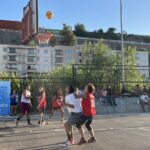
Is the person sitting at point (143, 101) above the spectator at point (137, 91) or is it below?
below

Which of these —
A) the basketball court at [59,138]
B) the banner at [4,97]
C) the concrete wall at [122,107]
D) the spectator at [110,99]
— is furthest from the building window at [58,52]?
the basketball court at [59,138]

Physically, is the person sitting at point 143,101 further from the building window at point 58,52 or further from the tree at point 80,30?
the tree at point 80,30

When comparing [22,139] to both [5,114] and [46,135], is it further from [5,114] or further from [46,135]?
[5,114]

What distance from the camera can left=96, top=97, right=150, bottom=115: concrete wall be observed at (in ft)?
84.3

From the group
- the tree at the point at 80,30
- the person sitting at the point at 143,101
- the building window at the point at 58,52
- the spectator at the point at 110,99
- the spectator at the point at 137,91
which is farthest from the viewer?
the tree at the point at 80,30

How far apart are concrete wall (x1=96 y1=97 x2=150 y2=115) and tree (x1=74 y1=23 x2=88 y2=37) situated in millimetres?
107394

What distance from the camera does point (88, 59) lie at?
61.4 metres

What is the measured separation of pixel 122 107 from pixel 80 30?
366 feet

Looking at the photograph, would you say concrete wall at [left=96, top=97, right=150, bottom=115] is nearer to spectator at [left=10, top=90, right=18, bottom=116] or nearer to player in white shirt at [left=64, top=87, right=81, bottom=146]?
spectator at [left=10, top=90, right=18, bottom=116]

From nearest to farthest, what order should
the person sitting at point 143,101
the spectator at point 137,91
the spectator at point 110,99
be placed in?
1. the spectator at point 110,99
2. the person sitting at point 143,101
3. the spectator at point 137,91

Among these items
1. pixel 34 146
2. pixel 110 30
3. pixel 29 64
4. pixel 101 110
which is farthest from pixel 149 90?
pixel 110 30

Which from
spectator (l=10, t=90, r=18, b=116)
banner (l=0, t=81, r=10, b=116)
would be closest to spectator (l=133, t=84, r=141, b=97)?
spectator (l=10, t=90, r=18, b=116)

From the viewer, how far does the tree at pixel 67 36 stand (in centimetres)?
10944

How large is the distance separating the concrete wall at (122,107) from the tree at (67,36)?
3209 inches
